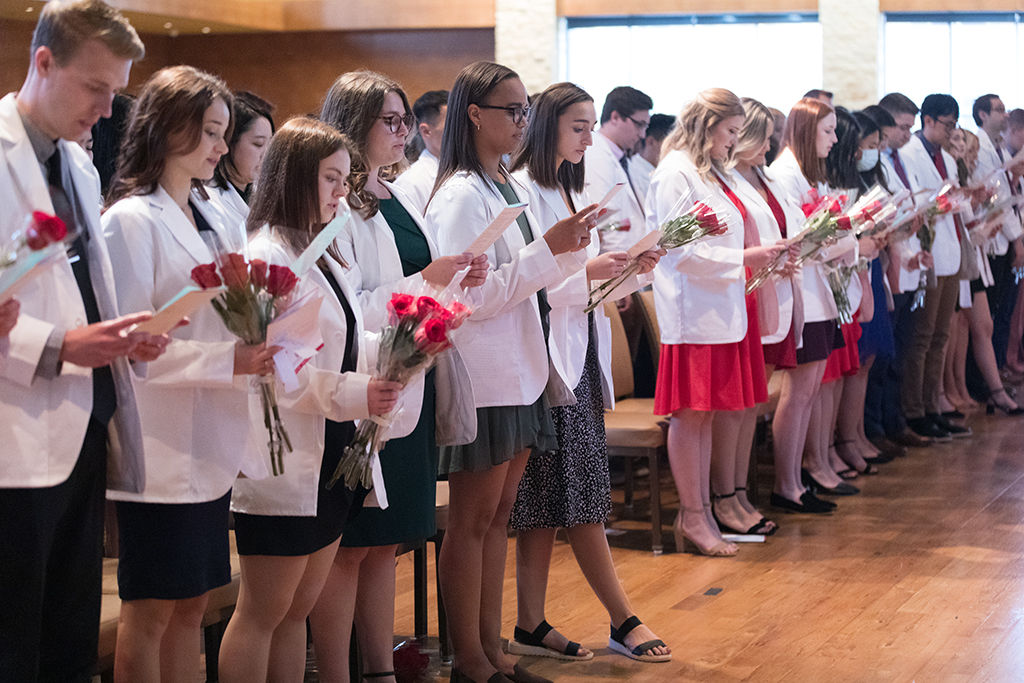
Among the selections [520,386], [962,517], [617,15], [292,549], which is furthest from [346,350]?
[617,15]

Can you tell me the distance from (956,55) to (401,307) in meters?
9.00

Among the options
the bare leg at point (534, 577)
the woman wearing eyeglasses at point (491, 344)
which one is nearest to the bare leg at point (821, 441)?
the bare leg at point (534, 577)

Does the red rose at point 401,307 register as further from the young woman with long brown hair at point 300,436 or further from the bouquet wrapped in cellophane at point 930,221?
the bouquet wrapped in cellophane at point 930,221

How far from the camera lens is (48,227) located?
5.57 feet

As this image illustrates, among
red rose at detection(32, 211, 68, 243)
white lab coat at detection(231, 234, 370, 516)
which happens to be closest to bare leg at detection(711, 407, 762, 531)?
white lab coat at detection(231, 234, 370, 516)

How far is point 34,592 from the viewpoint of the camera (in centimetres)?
192

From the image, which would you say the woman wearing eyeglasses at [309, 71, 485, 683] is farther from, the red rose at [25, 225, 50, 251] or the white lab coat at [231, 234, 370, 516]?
the red rose at [25, 225, 50, 251]

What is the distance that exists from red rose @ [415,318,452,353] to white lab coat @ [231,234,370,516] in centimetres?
14

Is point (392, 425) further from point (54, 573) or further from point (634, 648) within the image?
point (634, 648)

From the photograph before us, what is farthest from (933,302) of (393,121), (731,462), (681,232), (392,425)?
(392,425)

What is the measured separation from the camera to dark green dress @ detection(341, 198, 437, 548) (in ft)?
8.64

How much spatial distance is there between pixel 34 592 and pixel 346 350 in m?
0.81

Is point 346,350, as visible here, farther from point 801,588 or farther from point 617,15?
point 617,15

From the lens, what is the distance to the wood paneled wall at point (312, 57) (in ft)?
35.4
